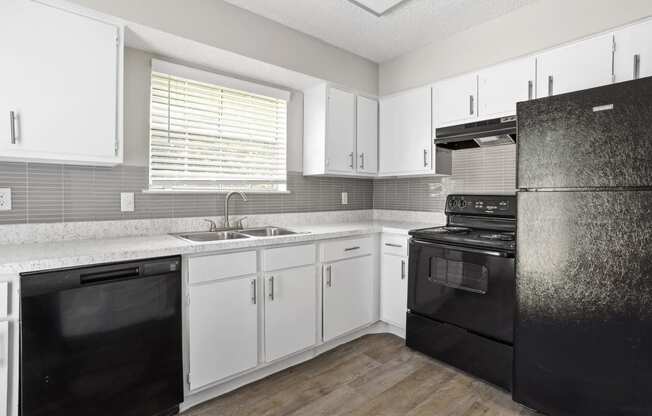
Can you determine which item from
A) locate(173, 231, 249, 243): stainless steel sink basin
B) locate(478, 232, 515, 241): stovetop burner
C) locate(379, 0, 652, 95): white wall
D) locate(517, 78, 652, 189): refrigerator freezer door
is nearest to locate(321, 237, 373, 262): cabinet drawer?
locate(173, 231, 249, 243): stainless steel sink basin

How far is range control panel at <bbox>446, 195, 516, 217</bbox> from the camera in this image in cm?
251

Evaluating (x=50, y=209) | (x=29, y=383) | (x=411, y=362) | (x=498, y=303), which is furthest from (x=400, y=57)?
(x=29, y=383)

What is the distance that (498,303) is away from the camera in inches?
80.8

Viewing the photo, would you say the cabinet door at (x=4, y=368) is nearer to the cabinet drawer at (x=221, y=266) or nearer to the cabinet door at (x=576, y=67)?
the cabinet drawer at (x=221, y=266)

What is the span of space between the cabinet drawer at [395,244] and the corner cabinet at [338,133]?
692 millimetres

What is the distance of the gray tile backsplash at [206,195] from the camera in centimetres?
187

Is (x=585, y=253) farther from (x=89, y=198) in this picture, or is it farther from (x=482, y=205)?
(x=89, y=198)

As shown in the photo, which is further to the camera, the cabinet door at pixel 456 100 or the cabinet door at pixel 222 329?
the cabinet door at pixel 456 100

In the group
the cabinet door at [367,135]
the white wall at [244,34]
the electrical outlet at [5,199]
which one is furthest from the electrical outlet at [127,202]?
the cabinet door at [367,135]

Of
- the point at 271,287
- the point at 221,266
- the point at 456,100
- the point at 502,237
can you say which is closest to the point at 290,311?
the point at 271,287

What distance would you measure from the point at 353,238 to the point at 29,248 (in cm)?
197

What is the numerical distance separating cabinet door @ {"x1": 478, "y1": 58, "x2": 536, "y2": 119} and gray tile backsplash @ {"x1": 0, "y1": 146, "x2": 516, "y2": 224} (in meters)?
0.39

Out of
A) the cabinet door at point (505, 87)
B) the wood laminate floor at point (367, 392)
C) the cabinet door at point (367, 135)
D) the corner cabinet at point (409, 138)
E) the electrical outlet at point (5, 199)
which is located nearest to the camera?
the electrical outlet at point (5, 199)

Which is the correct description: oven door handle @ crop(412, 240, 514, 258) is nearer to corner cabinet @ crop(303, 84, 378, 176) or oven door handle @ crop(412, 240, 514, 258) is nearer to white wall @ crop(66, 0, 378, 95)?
corner cabinet @ crop(303, 84, 378, 176)
